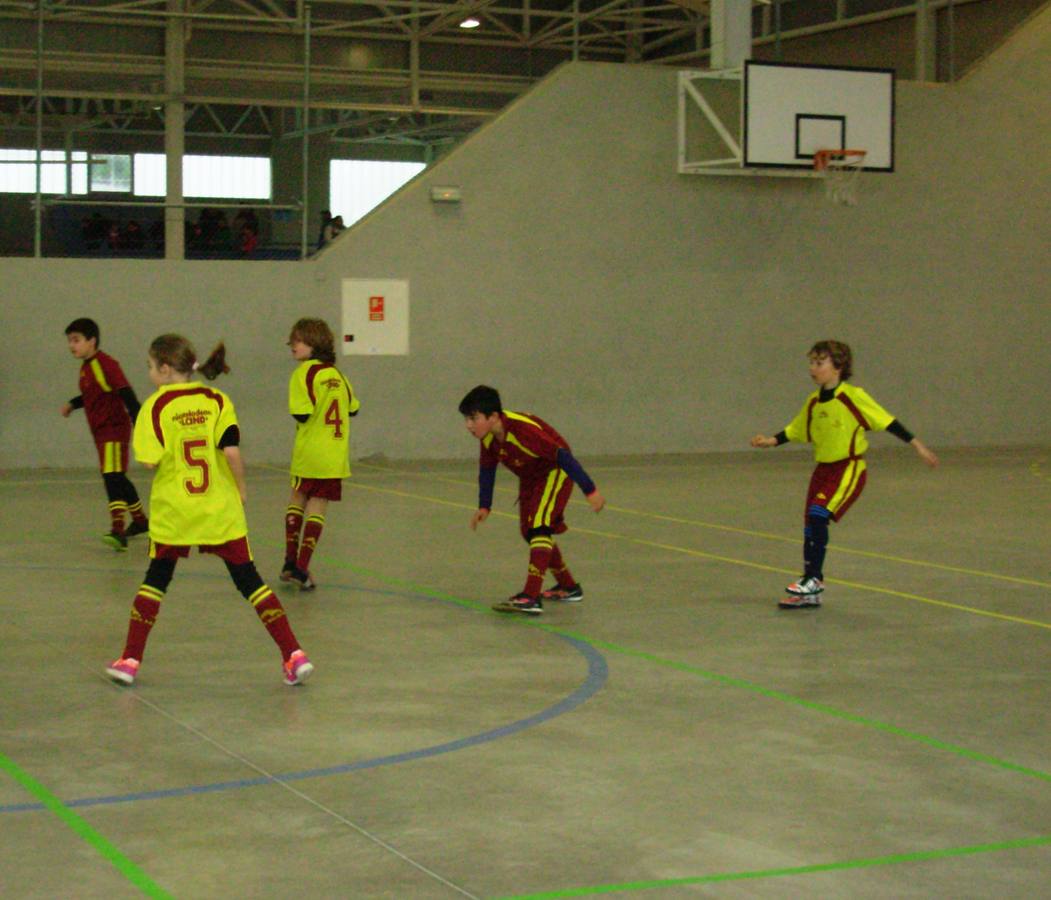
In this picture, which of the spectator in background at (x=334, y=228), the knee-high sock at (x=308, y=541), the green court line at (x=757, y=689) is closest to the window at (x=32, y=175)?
the spectator in background at (x=334, y=228)

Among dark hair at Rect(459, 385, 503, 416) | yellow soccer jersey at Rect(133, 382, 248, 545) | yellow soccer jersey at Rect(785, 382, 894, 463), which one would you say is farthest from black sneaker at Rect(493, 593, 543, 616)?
yellow soccer jersey at Rect(133, 382, 248, 545)

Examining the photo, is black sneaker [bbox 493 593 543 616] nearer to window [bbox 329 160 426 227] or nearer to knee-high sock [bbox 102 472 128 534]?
knee-high sock [bbox 102 472 128 534]

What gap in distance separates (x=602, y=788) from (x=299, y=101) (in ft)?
74.8

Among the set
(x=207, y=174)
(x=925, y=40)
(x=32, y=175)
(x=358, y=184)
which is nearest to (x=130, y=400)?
(x=925, y=40)

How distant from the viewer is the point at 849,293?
20500 mm

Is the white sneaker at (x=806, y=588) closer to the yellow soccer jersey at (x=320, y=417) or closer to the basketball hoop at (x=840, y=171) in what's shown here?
the yellow soccer jersey at (x=320, y=417)

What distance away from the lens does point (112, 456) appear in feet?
36.7

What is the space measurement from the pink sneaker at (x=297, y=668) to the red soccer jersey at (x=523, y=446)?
210 cm

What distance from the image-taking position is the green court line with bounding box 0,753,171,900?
4352mm

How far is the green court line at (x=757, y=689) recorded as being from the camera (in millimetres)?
5738

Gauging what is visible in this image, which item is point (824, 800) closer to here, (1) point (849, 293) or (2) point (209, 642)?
(2) point (209, 642)

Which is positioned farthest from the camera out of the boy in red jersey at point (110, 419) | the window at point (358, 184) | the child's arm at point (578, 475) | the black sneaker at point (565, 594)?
the window at point (358, 184)

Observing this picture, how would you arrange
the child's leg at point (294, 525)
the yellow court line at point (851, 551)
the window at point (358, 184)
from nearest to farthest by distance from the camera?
the child's leg at point (294, 525)
the yellow court line at point (851, 551)
the window at point (358, 184)

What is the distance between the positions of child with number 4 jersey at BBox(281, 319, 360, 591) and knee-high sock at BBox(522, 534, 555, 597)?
56.6 inches
